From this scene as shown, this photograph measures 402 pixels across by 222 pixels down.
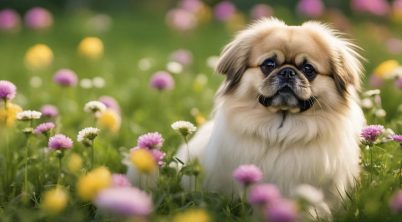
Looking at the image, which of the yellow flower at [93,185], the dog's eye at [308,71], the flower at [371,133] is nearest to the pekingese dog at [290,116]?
the dog's eye at [308,71]

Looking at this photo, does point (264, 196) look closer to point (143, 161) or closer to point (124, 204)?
point (143, 161)

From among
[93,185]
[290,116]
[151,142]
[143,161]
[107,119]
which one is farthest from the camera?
[107,119]

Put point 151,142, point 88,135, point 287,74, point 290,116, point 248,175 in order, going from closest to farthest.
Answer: point 248,175, point 151,142, point 88,135, point 287,74, point 290,116

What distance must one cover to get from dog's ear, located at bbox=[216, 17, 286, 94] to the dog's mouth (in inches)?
7.8

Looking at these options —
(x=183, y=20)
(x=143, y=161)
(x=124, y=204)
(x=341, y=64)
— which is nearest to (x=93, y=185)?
(x=143, y=161)

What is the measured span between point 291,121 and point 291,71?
0.25m

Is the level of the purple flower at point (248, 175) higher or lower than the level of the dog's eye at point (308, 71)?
lower

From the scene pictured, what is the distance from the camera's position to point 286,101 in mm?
3197

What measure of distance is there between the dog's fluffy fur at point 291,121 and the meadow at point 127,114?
0.17 meters

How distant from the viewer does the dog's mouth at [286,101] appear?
317cm

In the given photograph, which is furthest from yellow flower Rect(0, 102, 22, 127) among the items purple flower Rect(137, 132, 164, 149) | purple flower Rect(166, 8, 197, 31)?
purple flower Rect(166, 8, 197, 31)

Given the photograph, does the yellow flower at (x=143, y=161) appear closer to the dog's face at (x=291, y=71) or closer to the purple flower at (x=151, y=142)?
the purple flower at (x=151, y=142)

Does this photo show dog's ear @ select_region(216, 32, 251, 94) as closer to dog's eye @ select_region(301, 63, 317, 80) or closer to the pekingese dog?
the pekingese dog

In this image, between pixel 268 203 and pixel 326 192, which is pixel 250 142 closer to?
pixel 326 192
